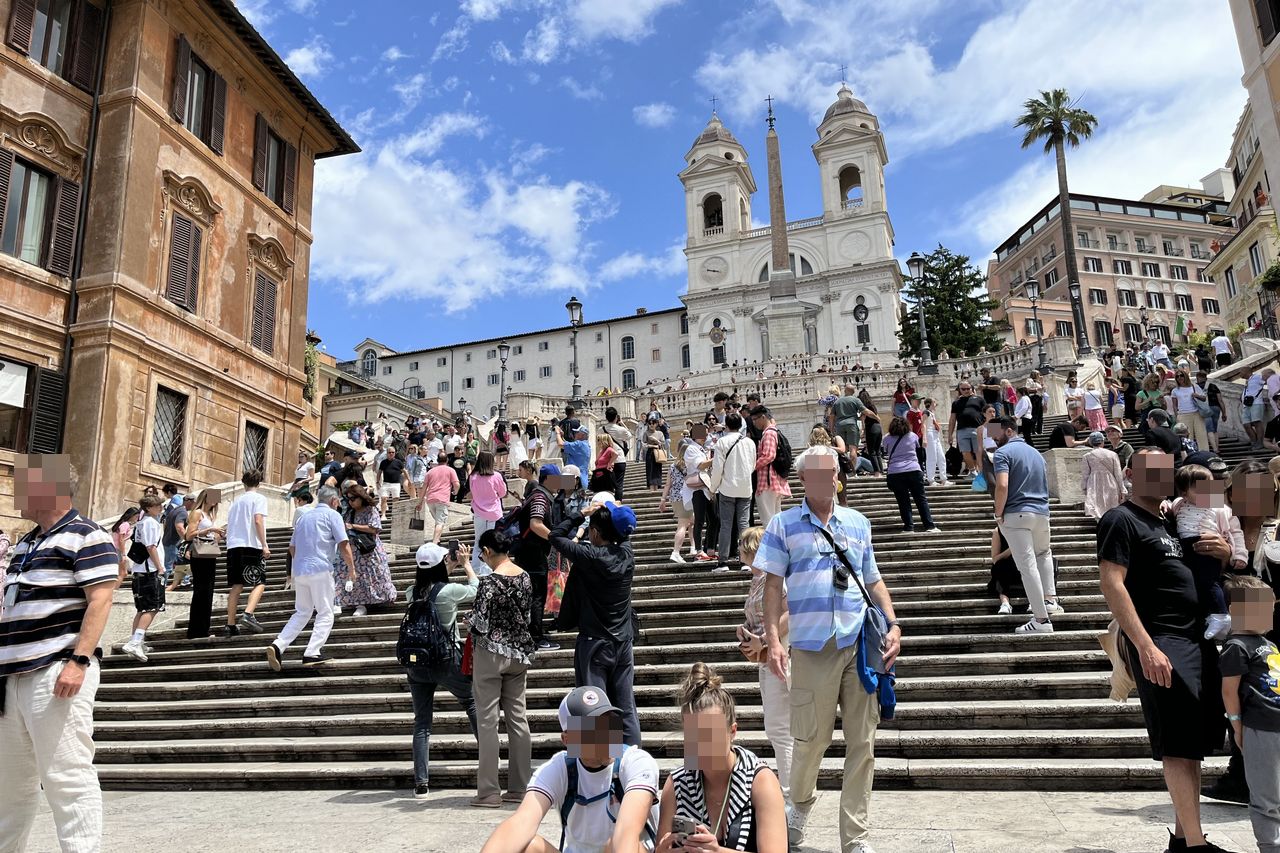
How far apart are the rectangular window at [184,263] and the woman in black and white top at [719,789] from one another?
19546 millimetres

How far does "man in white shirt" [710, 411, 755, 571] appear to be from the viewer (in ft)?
33.2

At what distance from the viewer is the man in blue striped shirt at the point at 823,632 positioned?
4.26 m

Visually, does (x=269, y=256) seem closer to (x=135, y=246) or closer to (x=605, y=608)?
(x=135, y=246)

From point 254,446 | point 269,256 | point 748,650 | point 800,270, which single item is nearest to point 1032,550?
point 748,650

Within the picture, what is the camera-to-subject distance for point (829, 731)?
14.2 ft

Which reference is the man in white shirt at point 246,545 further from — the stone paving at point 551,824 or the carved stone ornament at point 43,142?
the carved stone ornament at point 43,142

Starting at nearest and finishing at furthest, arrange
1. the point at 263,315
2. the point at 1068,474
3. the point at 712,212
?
the point at 1068,474
the point at 263,315
the point at 712,212

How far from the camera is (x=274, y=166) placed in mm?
23891

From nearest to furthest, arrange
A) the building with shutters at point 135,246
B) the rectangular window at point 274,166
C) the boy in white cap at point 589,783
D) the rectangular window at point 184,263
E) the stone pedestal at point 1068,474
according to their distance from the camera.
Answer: the boy in white cap at point 589,783
the stone pedestal at point 1068,474
the building with shutters at point 135,246
the rectangular window at point 184,263
the rectangular window at point 274,166

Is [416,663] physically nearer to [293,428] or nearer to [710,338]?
[293,428]

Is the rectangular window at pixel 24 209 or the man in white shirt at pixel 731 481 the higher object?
the rectangular window at pixel 24 209

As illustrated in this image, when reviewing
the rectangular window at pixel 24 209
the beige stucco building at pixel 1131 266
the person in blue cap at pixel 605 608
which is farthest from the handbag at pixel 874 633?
the beige stucco building at pixel 1131 266

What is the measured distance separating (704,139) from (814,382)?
49045 millimetres

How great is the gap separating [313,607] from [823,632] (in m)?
6.86
